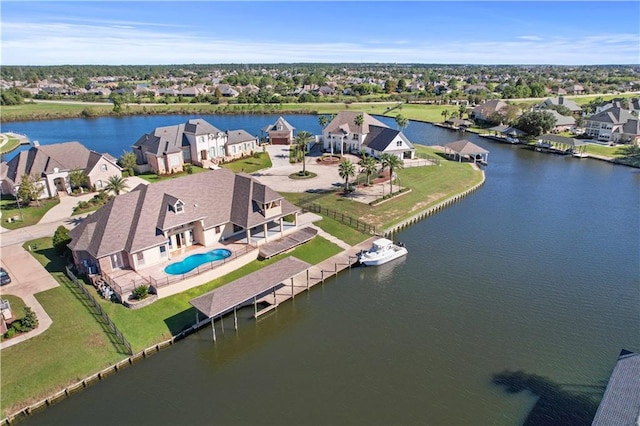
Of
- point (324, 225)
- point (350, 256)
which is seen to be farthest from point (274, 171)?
point (350, 256)

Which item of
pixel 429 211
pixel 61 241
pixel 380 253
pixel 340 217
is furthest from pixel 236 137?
pixel 380 253

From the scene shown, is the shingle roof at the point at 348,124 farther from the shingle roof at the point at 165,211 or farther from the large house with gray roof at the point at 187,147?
the shingle roof at the point at 165,211

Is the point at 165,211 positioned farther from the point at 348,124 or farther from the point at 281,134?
the point at 281,134

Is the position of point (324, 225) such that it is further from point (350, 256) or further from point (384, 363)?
point (384, 363)

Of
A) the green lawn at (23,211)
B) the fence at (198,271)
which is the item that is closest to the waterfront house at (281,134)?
the green lawn at (23,211)

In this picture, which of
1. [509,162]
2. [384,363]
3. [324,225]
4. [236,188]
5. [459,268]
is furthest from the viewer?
[509,162]
